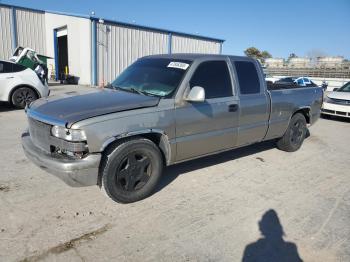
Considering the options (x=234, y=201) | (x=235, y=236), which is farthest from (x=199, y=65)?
(x=235, y=236)

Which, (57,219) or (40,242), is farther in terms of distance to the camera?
(57,219)

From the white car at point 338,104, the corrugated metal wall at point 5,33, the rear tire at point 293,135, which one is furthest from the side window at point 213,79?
the corrugated metal wall at point 5,33

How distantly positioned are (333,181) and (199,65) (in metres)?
2.87

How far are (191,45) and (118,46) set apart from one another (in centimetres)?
657

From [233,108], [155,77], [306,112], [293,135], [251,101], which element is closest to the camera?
[155,77]

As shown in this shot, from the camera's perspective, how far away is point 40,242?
3064 mm

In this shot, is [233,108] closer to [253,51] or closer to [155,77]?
[155,77]

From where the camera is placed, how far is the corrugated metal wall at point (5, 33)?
2133cm

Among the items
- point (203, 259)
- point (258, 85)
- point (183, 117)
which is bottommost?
point (203, 259)

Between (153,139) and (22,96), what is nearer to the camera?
(153,139)

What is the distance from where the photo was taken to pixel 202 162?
18.3 feet

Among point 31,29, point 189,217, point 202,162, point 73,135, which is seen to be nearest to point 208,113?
point 202,162

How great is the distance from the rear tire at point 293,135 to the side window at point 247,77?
59.9 inches

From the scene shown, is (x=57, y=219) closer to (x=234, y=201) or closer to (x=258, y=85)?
(x=234, y=201)
